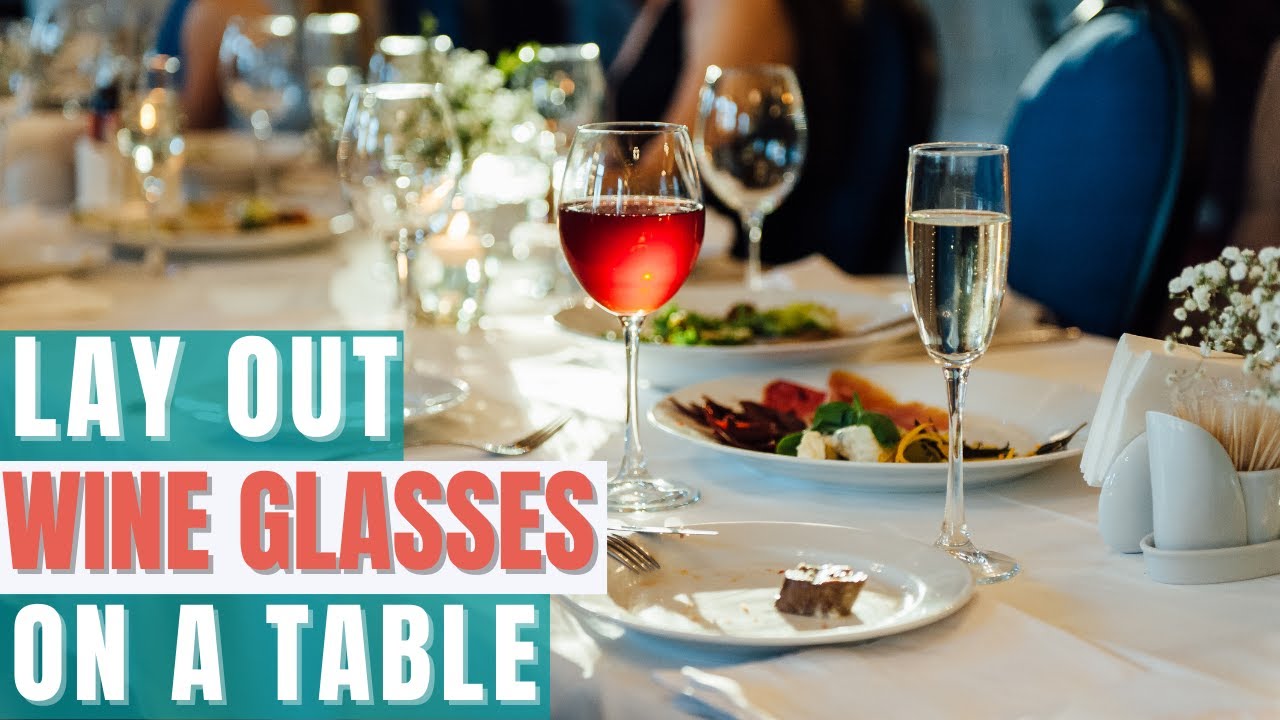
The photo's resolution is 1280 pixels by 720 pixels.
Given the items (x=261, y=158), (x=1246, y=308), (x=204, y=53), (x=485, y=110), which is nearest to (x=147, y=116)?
(x=485, y=110)

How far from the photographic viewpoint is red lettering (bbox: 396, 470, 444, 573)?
2.87 feet

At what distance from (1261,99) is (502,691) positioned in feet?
5.70

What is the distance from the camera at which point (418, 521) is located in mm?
920

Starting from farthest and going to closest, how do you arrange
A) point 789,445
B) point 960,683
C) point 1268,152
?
point 1268,152 < point 789,445 < point 960,683

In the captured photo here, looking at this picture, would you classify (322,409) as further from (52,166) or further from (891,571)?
(52,166)

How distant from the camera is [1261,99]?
83.0 inches

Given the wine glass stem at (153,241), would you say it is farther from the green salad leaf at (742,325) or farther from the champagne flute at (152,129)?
the green salad leaf at (742,325)

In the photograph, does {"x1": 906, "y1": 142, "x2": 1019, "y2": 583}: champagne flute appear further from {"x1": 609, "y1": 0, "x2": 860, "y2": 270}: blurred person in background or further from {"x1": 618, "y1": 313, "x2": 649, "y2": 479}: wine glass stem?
{"x1": 609, "y1": 0, "x2": 860, "y2": 270}: blurred person in background

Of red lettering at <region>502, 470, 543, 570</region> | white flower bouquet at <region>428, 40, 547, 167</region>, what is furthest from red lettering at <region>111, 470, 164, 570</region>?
white flower bouquet at <region>428, 40, 547, 167</region>

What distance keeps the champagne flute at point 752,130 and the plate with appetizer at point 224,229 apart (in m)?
0.76

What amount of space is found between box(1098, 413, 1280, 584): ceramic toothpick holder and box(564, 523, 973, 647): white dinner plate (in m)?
0.13

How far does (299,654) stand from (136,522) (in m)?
0.17

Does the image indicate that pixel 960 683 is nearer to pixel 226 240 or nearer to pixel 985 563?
pixel 985 563

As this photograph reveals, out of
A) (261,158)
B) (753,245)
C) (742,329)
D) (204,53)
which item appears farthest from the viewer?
(204,53)
